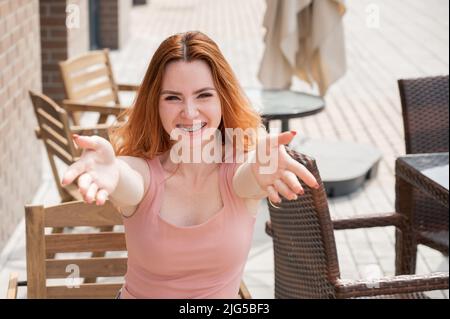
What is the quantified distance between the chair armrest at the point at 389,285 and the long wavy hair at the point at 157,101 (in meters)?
1.20

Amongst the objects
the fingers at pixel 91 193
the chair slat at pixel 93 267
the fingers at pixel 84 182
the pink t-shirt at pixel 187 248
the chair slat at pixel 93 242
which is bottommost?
the chair slat at pixel 93 267

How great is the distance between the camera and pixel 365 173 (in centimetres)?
761

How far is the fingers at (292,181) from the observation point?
2.00 m

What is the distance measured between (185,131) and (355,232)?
4.31 meters

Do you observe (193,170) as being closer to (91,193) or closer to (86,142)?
(86,142)

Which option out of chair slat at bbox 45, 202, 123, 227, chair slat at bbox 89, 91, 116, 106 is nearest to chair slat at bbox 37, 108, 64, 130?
chair slat at bbox 89, 91, 116, 106

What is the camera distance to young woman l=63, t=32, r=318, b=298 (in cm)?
246

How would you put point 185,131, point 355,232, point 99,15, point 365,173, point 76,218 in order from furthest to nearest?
point 99,15
point 365,173
point 355,232
point 76,218
point 185,131

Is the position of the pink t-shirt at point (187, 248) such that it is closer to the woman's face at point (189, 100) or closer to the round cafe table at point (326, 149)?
the woman's face at point (189, 100)

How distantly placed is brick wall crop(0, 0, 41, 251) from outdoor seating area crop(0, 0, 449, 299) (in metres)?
0.02

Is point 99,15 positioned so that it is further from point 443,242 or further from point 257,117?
point 257,117

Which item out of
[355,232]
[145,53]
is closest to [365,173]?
[355,232]

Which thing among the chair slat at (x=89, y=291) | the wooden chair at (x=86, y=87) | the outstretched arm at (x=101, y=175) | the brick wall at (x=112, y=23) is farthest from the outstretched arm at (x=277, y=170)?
the brick wall at (x=112, y=23)

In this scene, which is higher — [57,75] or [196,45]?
[196,45]
